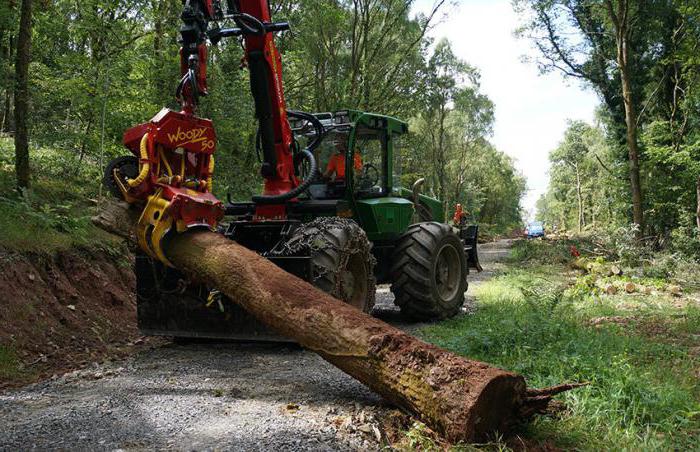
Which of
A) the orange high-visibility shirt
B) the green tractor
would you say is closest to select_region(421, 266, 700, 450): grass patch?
the green tractor

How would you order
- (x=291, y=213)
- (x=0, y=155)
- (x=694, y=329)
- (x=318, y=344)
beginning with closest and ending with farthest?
(x=318, y=344), (x=694, y=329), (x=291, y=213), (x=0, y=155)

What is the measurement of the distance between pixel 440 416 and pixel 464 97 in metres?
41.1

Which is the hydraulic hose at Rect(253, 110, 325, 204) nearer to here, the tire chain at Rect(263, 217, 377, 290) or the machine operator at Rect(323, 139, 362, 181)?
the machine operator at Rect(323, 139, 362, 181)

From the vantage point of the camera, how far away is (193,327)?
588 centimetres

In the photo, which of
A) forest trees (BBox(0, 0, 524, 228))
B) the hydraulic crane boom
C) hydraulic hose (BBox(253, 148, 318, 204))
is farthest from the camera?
forest trees (BBox(0, 0, 524, 228))

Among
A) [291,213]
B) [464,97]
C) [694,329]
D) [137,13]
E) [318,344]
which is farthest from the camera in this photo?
[464,97]

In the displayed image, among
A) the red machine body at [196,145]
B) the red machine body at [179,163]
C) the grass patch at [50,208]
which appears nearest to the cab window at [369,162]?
the red machine body at [196,145]

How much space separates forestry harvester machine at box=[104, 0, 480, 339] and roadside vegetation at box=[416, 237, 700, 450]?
1.13 metres

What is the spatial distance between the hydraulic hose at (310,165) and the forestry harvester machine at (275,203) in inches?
0.7

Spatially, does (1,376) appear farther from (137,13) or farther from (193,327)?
(137,13)

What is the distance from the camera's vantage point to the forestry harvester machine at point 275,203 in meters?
4.96

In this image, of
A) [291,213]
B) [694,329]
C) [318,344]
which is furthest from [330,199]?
[694,329]

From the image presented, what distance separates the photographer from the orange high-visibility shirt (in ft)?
25.5

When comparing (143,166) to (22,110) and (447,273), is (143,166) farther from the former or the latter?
(447,273)
